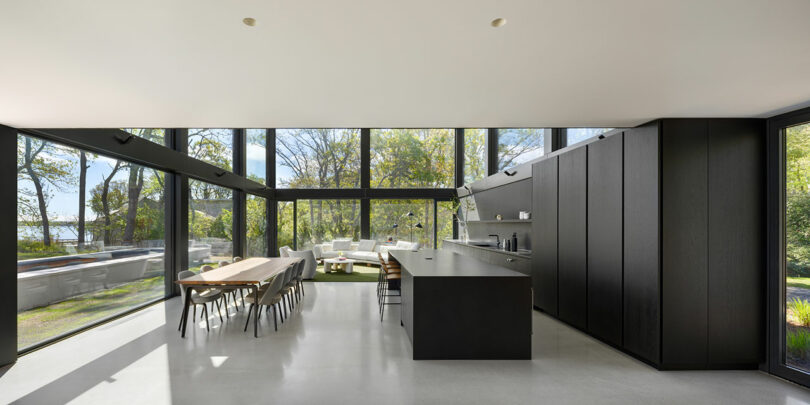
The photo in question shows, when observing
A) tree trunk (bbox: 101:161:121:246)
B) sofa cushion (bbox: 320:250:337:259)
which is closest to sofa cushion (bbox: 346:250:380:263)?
sofa cushion (bbox: 320:250:337:259)

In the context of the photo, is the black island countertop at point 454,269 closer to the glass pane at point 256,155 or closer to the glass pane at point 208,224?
the glass pane at point 208,224

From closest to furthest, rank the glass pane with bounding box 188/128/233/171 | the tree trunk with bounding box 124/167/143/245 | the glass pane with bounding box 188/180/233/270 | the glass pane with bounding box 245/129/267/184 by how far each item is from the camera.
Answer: the tree trunk with bounding box 124/167/143/245
the glass pane with bounding box 188/180/233/270
the glass pane with bounding box 188/128/233/171
the glass pane with bounding box 245/129/267/184

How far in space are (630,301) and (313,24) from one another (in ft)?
12.6

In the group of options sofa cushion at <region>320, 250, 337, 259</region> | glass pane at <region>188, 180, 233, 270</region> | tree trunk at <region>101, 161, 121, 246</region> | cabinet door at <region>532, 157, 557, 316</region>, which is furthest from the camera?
sofa cushion at <region>320, 250, 337, 259</region>

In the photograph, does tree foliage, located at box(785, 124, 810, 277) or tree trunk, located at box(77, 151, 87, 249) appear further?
tree trunk, located at box(77, 151, 87, 249)

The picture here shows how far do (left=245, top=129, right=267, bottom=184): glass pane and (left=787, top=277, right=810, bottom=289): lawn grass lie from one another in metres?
10.3

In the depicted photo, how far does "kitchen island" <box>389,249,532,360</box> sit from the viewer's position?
3559 millimetres

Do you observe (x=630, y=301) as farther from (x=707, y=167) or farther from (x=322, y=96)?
(x=322, y=96)

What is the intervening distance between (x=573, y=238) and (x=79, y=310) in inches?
246

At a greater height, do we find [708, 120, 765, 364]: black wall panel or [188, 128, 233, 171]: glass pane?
[188, 128, 233, 171]: glass pane

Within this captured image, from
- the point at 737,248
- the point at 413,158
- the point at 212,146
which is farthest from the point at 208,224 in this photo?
the point at 737,248

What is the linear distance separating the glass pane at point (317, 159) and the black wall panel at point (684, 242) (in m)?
9.05

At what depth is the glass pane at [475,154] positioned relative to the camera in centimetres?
1083

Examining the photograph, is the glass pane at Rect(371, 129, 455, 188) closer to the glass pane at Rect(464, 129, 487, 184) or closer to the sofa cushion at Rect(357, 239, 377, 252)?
the glass pane at Rect(464, 129, 487, 184)
